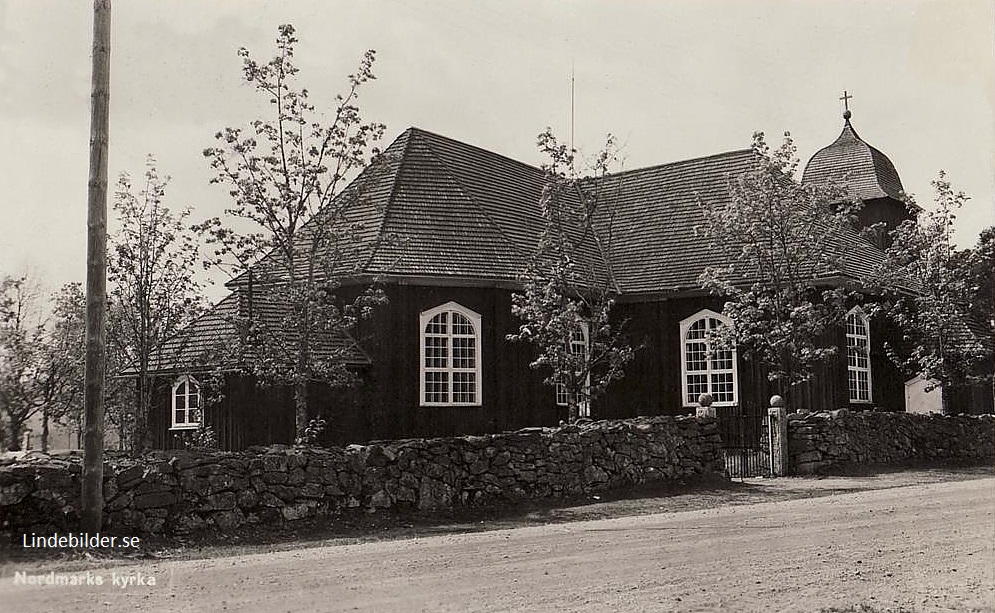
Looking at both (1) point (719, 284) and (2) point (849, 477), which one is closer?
(2) point (849, 477)

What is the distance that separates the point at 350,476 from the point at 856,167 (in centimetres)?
2765

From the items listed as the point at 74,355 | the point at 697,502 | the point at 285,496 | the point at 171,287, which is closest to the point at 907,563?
the point at 697,502

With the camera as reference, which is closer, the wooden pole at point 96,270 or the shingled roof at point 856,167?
the wooden pole at point 96,270

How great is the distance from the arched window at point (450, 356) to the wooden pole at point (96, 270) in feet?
38.3

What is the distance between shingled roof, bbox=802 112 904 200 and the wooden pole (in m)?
28.2

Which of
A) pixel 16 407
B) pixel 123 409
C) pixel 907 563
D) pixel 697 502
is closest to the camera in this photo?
pixel 907 563

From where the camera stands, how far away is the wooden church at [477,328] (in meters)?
23.8

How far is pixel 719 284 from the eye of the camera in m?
25.6

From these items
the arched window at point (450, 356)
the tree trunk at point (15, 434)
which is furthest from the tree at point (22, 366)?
the arched window at point (450, 356)

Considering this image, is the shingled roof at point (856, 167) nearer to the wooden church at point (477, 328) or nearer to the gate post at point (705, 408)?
the wooden church at point (477, 328)

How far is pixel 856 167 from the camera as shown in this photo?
37469 millimetres

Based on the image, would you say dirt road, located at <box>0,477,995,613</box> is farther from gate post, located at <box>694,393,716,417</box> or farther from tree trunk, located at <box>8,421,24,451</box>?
gate post, located at <box>694,393,716,417</box>

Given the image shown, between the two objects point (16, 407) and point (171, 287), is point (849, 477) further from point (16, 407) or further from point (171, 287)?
point (16, 407)

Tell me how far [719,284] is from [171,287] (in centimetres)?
1288
